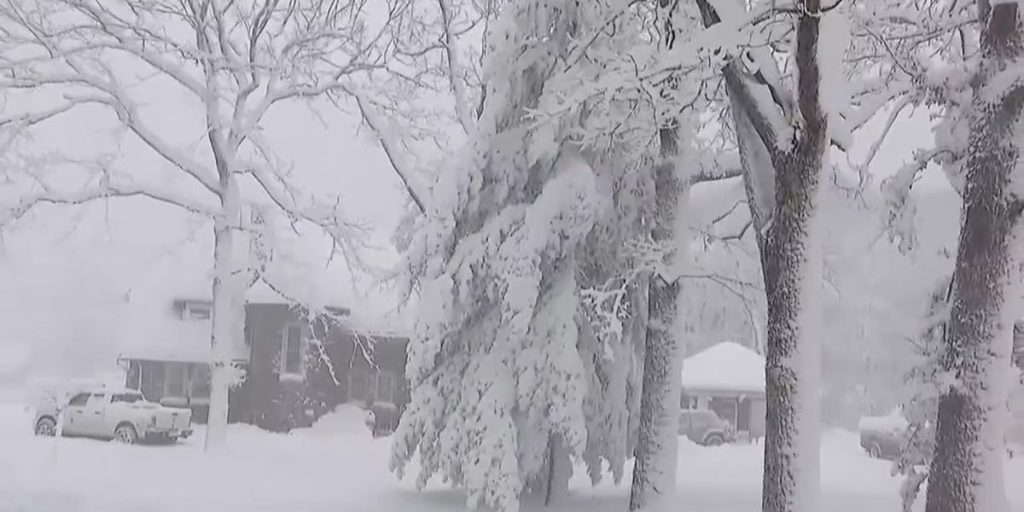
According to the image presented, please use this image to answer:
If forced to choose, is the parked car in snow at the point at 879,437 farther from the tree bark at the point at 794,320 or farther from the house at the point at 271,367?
the tree bark at the point at 794,320

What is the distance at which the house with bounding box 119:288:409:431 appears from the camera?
30.7 m

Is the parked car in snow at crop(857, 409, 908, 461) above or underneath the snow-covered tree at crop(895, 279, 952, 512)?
underneath

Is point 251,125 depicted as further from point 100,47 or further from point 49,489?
point 49,489

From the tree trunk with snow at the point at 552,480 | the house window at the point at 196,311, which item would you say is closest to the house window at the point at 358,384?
the house window at the point at 196,311

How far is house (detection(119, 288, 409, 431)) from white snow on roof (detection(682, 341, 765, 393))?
11430mm

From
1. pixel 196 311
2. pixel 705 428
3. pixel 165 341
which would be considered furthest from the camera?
pixel 705 428

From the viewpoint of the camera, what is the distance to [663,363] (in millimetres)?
13430

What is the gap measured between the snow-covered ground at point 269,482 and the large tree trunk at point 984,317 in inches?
215

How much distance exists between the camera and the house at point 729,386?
36.7 meters

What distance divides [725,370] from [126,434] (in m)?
22.1

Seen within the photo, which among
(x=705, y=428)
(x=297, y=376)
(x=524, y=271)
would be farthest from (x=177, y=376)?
(x=524, y=271)

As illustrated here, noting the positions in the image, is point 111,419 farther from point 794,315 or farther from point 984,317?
point 984,317

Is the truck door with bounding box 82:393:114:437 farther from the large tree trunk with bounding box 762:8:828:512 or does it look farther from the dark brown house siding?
the large tree trunk with bounding box 762:8:828:512

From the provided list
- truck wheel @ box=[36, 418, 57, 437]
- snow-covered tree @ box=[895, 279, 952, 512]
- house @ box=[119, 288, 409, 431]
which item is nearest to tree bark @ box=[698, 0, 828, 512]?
snow-covered tree @ box=[895, 279, 952, 512]
